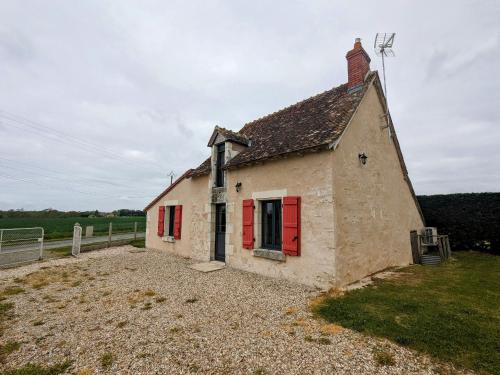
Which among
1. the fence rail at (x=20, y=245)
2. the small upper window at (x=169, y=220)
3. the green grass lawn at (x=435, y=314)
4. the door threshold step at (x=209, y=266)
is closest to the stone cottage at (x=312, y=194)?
the door threshold step at (x=209, y=266)

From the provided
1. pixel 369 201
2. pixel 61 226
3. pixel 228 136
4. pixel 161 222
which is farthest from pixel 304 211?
pixel 61 226

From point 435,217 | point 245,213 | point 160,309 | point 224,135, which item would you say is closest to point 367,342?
point 160,309

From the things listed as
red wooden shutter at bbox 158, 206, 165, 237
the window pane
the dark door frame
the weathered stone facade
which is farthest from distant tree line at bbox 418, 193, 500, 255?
red wooden shutter at bbox 158, 206, 165, 237

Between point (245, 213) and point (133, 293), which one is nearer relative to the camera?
point (133, 293)

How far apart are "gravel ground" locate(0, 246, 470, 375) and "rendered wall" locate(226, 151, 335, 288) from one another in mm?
494

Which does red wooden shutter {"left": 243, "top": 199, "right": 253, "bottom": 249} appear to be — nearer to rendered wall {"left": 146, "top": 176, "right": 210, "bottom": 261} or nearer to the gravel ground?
the gravel ground

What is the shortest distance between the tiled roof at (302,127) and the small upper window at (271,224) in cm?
157

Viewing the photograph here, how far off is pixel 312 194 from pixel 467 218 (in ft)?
32.3

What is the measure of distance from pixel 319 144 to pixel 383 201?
13.2 ft

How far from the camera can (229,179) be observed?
937 cm

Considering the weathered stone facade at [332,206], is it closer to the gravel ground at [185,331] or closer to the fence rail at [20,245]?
the gravel ground at [185,331]

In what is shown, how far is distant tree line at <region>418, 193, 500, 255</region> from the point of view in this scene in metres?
10.7

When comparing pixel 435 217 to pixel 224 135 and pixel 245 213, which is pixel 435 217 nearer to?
pixel 245 213

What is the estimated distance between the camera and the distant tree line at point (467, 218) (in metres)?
10.7
